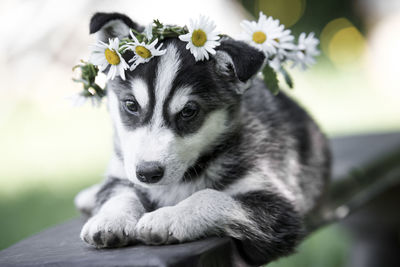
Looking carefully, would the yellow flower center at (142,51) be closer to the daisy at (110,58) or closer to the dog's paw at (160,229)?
the daisy at (110,58)

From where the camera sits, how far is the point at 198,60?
284cm

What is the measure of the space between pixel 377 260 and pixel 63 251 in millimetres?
4297

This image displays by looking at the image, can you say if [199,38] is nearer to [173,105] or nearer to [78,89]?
[173,105]

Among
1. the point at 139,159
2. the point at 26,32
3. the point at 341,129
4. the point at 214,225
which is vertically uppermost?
the point at 26,32

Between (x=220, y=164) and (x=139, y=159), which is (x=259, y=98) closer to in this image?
(x=220, y=164)

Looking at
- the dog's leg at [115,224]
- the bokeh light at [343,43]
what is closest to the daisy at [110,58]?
the dog's leg at [115,224]

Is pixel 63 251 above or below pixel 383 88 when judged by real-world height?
below

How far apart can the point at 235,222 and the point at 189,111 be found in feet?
2.21

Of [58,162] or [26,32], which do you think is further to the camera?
[26,32]

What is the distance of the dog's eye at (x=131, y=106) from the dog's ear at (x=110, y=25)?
0.43 metres

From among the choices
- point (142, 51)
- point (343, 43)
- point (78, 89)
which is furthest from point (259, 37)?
point (343, 43)

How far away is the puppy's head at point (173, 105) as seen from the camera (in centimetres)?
259

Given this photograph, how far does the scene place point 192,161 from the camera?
2801 millimetres

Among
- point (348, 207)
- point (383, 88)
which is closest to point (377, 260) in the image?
point (348, 207)
